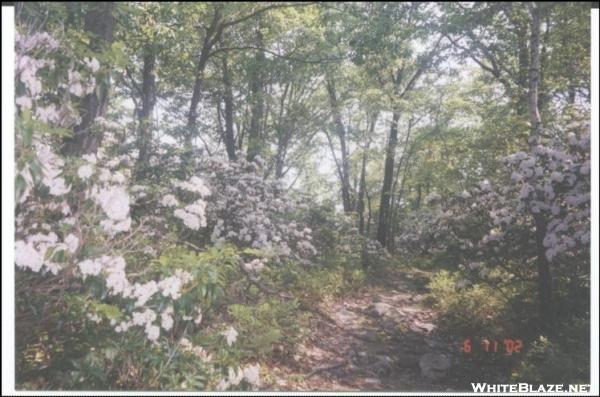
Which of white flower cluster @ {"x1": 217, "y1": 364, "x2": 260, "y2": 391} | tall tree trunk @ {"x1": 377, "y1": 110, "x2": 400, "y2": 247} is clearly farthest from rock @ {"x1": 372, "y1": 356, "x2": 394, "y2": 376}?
tall tree trunk @ {"x1": 377, "y1": 110, "x2": 400, "y2": 247}

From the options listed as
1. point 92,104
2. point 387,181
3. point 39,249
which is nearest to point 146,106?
point 92,104

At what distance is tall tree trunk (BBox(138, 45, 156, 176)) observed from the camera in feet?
18.1

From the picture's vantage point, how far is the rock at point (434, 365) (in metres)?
4.61

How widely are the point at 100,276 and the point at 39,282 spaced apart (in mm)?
625

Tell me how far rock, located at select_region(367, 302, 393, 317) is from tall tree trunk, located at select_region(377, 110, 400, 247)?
15.9 feet

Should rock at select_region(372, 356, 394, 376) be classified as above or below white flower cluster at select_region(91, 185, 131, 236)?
below

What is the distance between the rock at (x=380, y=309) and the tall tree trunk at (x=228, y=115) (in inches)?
145

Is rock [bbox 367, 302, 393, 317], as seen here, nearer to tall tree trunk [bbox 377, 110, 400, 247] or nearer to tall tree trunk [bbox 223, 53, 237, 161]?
tall tree trunk [bbox 223, 53, 237, 161]

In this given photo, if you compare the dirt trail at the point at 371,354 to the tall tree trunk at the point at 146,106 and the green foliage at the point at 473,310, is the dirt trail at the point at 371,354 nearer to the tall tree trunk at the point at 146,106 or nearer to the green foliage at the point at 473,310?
the green foliage at the point at 473,310

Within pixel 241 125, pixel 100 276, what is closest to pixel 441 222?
pixel 241 125

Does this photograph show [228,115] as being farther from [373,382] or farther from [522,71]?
[373,382]

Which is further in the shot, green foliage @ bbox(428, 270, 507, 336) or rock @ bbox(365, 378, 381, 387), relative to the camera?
green foliage @ bbox(428, 270, 507, 336)

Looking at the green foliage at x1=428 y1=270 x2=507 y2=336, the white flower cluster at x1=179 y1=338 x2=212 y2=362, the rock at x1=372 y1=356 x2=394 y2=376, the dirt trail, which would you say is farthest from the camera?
the green foliage at x1=428 y1=270 x2=507 y2=336

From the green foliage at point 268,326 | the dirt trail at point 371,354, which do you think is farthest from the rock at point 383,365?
the green foliage at point 268,326
